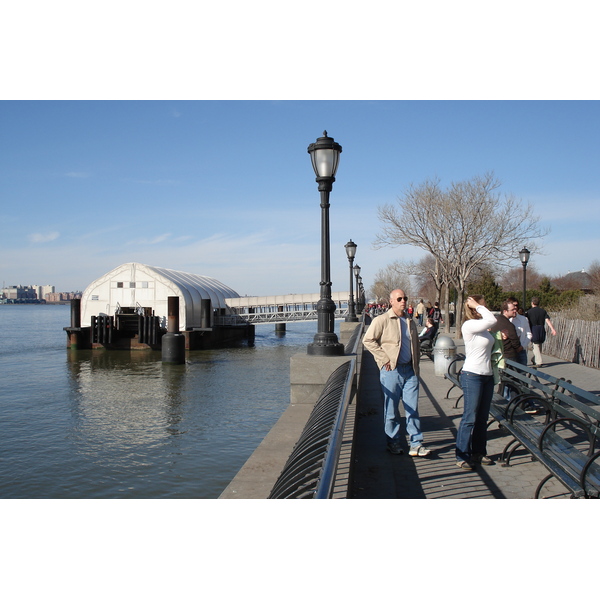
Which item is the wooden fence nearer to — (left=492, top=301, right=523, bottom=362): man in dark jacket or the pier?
(left=492, top=301, right=523, bottom=362): man in dark jacket

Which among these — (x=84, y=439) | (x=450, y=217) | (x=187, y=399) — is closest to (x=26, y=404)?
(x=187, y=399)

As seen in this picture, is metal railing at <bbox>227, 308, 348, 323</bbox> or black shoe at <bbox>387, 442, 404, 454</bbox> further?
metal railing at <bbox>227, 308, 348, 323</bbox>

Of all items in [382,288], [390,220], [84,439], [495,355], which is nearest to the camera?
[495,355]

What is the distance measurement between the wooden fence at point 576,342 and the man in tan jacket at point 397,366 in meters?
12.1

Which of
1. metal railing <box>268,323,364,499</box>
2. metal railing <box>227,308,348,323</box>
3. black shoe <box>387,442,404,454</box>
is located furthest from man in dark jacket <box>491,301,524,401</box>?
metal railing <box>227,308,348,323</box>

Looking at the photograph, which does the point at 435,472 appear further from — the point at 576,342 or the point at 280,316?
the point at 280,316

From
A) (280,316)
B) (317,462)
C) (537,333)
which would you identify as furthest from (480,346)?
(280,316)

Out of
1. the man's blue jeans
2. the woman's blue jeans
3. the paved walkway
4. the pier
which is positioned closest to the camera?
the pier

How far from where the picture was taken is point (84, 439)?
15.7 m

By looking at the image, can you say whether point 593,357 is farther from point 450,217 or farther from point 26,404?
point 26,404

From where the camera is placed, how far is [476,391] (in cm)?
609

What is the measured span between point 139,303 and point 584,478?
49.8 metres

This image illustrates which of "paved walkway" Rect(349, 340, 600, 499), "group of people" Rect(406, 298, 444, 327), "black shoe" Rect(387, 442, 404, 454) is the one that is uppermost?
"group of people" Rect(406, 298, 444, 327)

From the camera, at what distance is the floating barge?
4678 centimetres
